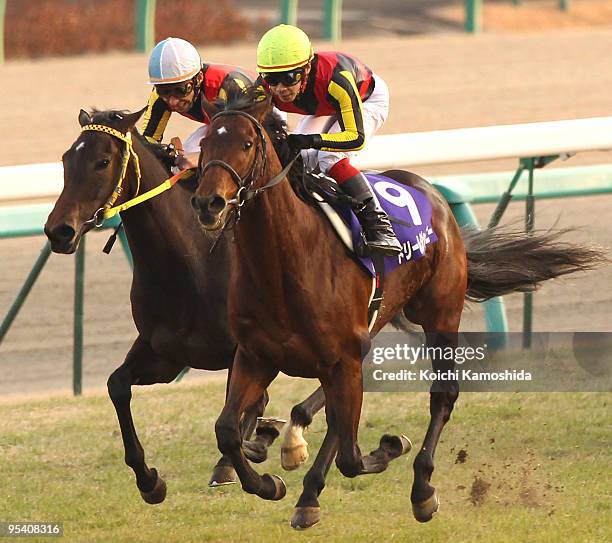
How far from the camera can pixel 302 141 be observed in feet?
15.2

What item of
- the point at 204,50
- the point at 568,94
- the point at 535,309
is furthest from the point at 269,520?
the point at 204,50

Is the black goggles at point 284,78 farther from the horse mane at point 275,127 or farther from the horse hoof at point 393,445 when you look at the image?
the horse hoof at point 393,445

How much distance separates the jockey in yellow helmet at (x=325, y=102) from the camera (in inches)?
184

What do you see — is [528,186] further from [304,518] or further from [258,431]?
[304,518]

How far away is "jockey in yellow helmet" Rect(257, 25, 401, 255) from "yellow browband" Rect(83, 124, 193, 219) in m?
0.40

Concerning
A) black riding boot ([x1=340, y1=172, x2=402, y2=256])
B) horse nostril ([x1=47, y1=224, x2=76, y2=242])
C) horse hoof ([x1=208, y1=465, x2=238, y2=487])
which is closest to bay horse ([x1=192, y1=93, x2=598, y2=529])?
black riding boot ([x1=340, y1=172, x2=402, y2=256])

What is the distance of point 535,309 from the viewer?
815 centimetres

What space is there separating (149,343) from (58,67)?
30.6 ft

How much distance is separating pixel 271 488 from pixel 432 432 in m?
0.76

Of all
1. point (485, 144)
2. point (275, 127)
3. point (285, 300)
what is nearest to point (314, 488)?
point (285, 300)

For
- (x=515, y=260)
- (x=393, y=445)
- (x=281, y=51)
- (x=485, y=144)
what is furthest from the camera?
(x=485, y=144)

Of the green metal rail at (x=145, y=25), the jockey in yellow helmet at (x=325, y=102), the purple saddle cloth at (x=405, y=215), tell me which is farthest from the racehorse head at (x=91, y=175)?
the green metal rail at (x=145, y=25)

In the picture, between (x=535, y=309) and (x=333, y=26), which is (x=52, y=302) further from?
(x=333, y=26)

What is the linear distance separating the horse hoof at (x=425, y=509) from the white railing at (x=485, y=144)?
6.42 ft
